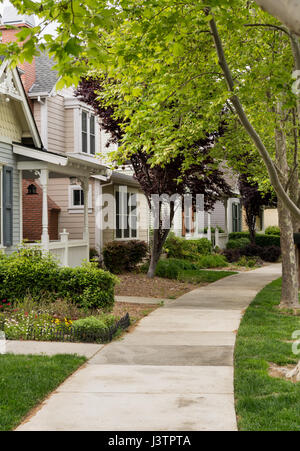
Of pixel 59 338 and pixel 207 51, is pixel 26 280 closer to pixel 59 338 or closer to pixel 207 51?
pixel 59 338

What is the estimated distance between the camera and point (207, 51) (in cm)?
948

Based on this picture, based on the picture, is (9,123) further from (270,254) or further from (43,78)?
(270,254)

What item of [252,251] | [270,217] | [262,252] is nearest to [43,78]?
[252,251]

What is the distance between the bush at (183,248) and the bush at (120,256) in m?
3.22

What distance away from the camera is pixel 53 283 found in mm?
11039

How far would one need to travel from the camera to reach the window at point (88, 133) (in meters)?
20.1

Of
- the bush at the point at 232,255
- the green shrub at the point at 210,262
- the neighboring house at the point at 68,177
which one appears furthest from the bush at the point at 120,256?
the bush at the point at 232,255

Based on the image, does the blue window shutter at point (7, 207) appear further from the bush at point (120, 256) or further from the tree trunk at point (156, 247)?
the bush at point (120, 256)

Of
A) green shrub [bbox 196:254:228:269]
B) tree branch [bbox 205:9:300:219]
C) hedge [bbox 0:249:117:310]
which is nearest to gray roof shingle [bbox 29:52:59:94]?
hedge [bbox 0:249:117:310]

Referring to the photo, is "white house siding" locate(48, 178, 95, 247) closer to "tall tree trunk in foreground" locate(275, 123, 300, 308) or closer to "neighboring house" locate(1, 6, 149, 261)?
"neighboring house" locate(1, 6, 149, 261)

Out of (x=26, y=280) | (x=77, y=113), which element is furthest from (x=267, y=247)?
(x=26, y=280)

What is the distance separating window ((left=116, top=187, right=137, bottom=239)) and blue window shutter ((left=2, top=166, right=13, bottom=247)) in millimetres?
8068

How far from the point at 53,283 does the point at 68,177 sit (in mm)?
7351

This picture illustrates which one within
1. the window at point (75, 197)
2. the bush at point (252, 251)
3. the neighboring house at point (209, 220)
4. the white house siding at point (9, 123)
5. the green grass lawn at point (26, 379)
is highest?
the white house siding at point (9, 123)
